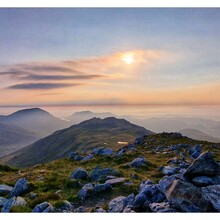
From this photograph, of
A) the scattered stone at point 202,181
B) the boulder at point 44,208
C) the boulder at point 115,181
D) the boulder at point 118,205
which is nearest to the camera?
the boulder at point 44,208

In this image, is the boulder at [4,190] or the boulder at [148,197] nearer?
the boulder at [148,197]

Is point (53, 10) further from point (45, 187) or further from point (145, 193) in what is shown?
point (145, 193)

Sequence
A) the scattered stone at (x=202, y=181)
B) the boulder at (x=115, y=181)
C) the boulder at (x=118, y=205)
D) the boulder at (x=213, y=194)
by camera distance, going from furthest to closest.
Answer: the boulder at (x=115, y=181) → the scattered stone at (x=202, y=181) → the boulder at (x=118, y=205) → the boulder at (x=213, y=194)

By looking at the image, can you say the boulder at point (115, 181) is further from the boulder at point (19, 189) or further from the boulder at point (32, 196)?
the boulder at point (19, 189)

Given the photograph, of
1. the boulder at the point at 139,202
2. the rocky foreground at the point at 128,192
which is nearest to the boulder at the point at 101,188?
the rocky foreground at the point at 128,192

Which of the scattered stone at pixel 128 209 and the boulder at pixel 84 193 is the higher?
the scattered stone at pixel 128 209

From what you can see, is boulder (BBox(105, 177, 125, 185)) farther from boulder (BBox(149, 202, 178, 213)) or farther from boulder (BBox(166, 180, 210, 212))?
boulder (BBox(166, 180, 210, 212))

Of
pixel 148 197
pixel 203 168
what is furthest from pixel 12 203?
pixel 203 168

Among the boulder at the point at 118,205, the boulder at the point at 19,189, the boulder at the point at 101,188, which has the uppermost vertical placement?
the boulder at the point at 118,205
